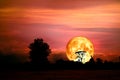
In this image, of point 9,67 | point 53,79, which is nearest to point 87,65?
point 9,67

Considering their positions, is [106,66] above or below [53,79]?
above

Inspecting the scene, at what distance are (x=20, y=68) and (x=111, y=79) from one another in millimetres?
31862

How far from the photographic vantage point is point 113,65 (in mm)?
89438

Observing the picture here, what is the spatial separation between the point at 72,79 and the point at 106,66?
3466 centimetres

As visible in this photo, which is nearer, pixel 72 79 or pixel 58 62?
pixel 72 79

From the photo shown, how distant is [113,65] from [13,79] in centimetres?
3426

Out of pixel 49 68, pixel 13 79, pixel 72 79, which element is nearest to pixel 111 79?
pixel 72 79

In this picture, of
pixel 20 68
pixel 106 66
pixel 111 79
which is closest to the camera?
pixel 111 79

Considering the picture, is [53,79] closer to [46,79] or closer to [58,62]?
[46,79]

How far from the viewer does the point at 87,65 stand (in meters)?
93.9

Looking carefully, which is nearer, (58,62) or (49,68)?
(49,68)

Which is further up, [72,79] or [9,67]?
[9,67]

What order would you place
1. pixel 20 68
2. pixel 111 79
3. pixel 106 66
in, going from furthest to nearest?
1. pixel 106 66
2. pixel 20 68
3. pixel 111 79

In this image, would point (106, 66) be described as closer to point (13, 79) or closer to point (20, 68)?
point (20, 68)
